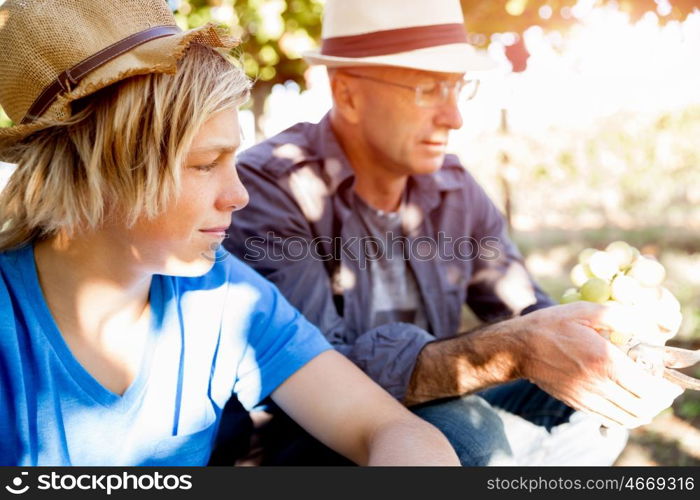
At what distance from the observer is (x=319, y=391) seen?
2.16 metres

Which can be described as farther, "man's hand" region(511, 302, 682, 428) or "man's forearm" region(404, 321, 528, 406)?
"man's forearm" region(404, 321, 528, 406)

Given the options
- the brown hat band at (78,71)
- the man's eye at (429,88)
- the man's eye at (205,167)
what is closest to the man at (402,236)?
the man's eye at (429,88)

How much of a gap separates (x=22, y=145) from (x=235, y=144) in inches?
21.2

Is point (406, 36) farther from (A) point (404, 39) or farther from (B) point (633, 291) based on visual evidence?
(B) point (633, 291)

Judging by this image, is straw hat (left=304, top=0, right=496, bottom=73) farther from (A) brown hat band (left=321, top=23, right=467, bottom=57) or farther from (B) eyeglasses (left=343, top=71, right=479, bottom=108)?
(B) eyeglasses (left=343, top=71, right=479, bottom=108)

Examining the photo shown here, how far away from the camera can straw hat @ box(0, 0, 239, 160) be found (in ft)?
5.88

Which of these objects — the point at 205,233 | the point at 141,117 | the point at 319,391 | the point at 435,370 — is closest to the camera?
the point at 141,117

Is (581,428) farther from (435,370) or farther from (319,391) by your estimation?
(319,391)

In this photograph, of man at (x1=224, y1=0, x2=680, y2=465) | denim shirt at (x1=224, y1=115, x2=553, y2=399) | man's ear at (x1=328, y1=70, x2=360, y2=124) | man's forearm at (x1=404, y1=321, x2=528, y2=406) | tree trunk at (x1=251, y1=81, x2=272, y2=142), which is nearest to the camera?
man's forearm at (x1=404, y1=321, x2=528, y2=406)

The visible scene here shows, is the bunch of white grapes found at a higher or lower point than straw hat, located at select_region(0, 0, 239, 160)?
lower

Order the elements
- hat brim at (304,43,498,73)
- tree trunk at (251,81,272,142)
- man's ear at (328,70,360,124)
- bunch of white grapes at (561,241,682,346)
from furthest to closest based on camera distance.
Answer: tree trunk at (251,81,272,142) < man's ear at (328,70,360,124) < hat brim at (304,43,498,73) < bunch of white grapes at (561,241,682,346)

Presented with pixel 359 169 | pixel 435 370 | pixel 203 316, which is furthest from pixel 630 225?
pixel 203 316

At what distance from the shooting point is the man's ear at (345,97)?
129 inches

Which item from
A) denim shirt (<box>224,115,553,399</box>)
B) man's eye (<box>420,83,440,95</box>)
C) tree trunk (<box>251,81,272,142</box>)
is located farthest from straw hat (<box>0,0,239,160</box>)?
tree trunk (<box>251,81,272,142</box>)
